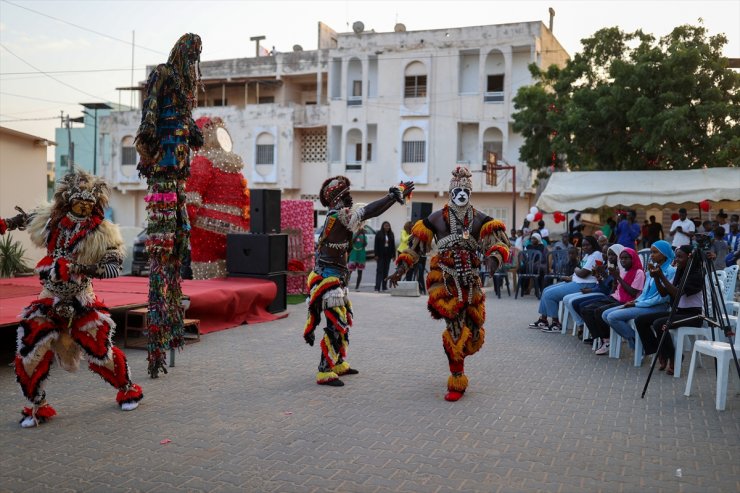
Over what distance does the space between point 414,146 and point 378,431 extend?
29714mm

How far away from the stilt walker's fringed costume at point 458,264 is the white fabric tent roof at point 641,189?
1022 cm

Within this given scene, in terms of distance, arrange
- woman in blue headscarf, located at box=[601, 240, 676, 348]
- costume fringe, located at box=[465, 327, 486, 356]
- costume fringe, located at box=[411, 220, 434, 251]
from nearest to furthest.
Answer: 1. costume fringe, located at box=[465, 327, 486, 356]
2. costume fringe, located at box=[411, 220, 434, 251]
3. woman in blue headscarf, located at box=[601, 240, 676, 348]

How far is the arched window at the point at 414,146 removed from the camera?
3416 centimetres

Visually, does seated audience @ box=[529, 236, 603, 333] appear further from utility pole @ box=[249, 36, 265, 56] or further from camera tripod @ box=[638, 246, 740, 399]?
utility pole @ box=[249, 36, 265, 56]

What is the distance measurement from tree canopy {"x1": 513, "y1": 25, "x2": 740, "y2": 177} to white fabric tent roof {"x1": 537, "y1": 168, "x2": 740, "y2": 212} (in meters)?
2.29

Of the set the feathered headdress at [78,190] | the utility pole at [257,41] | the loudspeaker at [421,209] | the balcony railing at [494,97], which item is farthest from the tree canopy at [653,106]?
the utility pole at [257,41]

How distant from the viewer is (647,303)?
7812 millimetres

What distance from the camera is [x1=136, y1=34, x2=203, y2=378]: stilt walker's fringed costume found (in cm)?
689

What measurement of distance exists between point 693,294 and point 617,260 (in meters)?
1.79

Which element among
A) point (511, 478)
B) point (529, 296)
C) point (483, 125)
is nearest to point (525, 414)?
point (511, 478)

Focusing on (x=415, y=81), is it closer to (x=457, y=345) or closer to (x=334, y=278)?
(x=334, y=278)

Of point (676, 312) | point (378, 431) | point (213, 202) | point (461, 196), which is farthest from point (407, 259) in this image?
point (213, 202)

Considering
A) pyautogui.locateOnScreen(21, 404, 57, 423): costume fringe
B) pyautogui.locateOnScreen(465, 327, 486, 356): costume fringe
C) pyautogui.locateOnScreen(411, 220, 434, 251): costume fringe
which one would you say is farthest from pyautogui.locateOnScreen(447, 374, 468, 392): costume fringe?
pyautogui.locateOnScreen(21, 404, 57, 423): costume fringe

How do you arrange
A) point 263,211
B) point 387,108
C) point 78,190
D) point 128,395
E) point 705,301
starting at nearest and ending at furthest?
point 78,190, point 128,395, point 705,301, point 263,211, point 387,108
